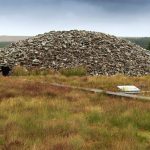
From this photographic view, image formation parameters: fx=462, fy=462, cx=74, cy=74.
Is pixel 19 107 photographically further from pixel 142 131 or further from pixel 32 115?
pixel 142 131

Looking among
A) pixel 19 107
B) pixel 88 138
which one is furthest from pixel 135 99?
pixel 88 138

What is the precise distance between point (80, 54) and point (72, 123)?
32.5 meters

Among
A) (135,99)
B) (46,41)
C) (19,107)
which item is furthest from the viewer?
(46,41)

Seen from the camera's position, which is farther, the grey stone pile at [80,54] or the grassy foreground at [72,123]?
the grey stone pile at [80,54]

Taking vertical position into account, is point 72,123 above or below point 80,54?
above

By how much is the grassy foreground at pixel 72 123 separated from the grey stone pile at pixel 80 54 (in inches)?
859

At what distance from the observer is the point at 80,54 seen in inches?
1841

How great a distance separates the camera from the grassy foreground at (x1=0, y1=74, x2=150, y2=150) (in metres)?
11.6

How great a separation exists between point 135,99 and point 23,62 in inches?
986

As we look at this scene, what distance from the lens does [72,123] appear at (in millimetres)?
14453

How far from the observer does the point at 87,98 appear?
70.7 feet

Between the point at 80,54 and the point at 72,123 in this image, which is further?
the point at 80,54

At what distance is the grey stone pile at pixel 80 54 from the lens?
44562mm

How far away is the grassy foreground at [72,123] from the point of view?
11.6 meters
